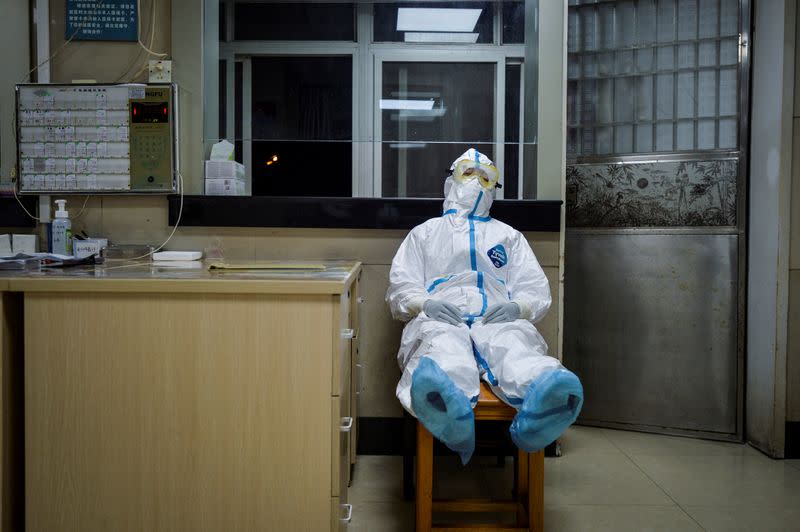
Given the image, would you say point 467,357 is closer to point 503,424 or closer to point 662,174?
point 503,424

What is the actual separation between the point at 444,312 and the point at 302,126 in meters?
1.41

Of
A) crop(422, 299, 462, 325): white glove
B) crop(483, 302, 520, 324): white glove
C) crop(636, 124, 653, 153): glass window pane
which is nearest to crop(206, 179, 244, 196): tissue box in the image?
crop(422, 299, 462, 325): white glove

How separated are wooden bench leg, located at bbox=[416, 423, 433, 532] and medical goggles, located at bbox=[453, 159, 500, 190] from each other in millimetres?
921

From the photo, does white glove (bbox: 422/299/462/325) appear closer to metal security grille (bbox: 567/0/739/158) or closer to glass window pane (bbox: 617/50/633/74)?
metal security grille (bbox: 567/0/739/158)

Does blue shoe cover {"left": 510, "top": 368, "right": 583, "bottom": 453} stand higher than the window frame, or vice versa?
the window frame

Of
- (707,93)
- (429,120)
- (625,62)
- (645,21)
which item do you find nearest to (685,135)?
(707,93)

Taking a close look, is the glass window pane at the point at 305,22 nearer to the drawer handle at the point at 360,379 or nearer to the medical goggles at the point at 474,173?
the medical goggles at the point at 474,173

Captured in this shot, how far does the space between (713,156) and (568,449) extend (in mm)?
1401

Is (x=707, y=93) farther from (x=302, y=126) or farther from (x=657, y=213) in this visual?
(x=302, y=126)

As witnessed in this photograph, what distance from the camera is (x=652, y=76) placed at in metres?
2.73

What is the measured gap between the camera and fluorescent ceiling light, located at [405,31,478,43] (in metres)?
2.82

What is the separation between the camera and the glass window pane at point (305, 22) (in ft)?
9.54

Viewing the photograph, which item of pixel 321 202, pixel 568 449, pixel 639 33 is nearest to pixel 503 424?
pixel 568 449

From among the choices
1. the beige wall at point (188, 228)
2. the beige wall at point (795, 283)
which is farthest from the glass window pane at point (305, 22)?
the beige wall at point (795, 283)
